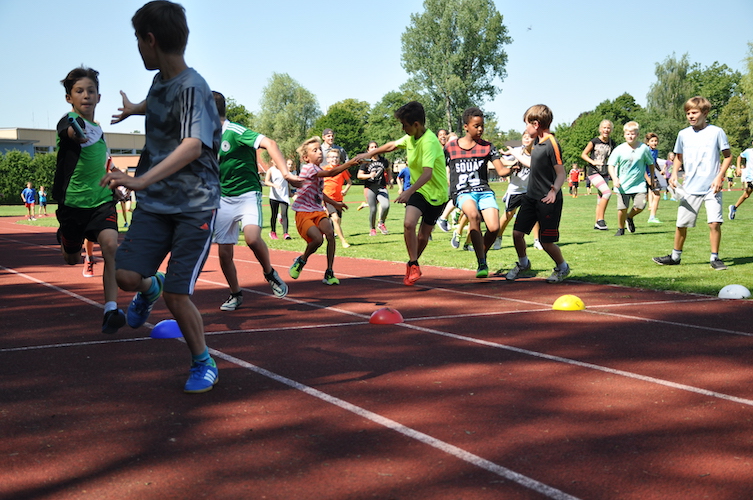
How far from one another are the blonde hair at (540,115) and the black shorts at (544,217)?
0.94 metres

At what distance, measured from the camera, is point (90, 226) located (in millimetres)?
6602

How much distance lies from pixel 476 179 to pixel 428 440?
690 centimetres

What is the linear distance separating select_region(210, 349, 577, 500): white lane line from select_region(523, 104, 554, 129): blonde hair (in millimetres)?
5415

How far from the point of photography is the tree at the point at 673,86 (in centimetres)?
9406

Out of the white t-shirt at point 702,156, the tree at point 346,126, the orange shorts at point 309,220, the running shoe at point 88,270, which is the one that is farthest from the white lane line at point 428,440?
the tree at point 346,126

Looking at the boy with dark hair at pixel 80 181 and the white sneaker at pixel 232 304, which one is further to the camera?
the white sneaker at pixel 232 304

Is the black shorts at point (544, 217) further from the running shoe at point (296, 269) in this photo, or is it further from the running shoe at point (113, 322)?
the running shoe at point (113, 322)

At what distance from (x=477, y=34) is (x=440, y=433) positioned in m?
64.3

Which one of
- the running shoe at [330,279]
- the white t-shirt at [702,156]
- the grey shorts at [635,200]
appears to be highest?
the white t-shirt at [702,156]

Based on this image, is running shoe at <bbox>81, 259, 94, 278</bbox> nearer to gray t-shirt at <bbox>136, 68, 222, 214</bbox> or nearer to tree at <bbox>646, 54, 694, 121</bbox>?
gray t-shirt at <bbox>136, 68, 222, 214</bbox>

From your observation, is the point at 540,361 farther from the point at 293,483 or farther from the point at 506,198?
the point at 506,198

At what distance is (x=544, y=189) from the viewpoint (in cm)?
911

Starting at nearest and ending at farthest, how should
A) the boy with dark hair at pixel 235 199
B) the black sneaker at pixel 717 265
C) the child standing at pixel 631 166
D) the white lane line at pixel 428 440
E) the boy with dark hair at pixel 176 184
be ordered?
the white lane line at pixel 428 440, the boy with dark hair at pixel 176 184, the boy with dark hair at pixel 235 199, the black sneaker at pixel 717 265, the child standing at pixel 631 166

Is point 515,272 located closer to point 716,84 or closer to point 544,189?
point 544,189
